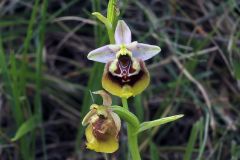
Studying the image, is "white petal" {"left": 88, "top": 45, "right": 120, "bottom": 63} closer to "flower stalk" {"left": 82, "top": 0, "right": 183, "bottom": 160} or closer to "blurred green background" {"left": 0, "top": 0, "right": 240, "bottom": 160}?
"flower stalk" {"left": 82, "top": 0, "right": 183, "bottom": 160}

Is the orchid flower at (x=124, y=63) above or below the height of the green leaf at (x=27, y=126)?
above

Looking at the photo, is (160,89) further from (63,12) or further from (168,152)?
(63,12)

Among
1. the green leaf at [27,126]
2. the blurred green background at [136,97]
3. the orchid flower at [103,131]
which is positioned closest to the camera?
the orchid flower at [103,131]

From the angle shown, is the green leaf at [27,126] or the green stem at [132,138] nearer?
the green stem at [132,138]

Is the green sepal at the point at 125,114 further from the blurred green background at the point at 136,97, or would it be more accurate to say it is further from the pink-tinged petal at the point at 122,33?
the blurred green background at the point at 136,97

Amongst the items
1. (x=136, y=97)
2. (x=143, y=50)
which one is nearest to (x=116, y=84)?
(x=143, y=50)

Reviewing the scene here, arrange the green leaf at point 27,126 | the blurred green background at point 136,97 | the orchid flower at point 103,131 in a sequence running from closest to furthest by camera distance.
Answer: the orchid flower at point 103,131 < the green leaf at point 27,126 < the blurred green background at point 136,97

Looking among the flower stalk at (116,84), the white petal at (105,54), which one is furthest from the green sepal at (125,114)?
the white petal at (105,54)

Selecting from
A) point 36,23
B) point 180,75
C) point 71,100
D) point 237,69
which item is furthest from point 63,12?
point 237,69

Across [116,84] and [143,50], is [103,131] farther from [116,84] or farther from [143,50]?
[143,50]
